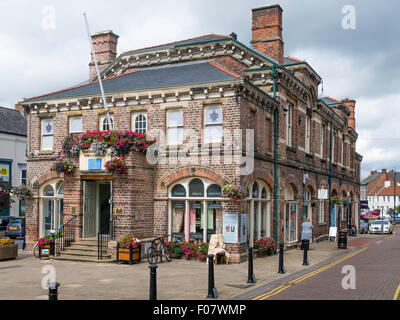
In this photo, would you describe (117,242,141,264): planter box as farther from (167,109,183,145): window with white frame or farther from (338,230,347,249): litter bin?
(338,230,347,249): litter bin

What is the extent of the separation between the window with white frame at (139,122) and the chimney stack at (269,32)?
7.46 m

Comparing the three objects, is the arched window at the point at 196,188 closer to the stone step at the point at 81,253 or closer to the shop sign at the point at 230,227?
the shop sign at the point at 230,227

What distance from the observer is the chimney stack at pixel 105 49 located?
27.3 meters

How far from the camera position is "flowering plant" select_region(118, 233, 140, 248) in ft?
54.2

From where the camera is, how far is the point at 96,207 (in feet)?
63.9

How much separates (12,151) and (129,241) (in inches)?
1044

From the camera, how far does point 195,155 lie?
18.2 m

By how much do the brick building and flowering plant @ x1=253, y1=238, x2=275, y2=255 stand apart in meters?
0.40

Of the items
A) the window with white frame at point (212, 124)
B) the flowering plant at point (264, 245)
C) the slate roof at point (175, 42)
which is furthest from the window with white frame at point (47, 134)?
the flowering plant at point (264, 245)

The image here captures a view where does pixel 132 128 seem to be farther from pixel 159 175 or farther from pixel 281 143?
pixel 281 143

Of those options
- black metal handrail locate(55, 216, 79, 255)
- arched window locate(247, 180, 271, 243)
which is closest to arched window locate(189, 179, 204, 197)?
arched window locate(247, 180, 271, 243)

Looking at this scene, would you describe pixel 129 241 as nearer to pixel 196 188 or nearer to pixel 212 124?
pixel 196 188

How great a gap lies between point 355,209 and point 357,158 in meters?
5.99

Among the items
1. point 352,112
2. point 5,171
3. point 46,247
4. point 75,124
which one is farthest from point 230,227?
point 352,112
